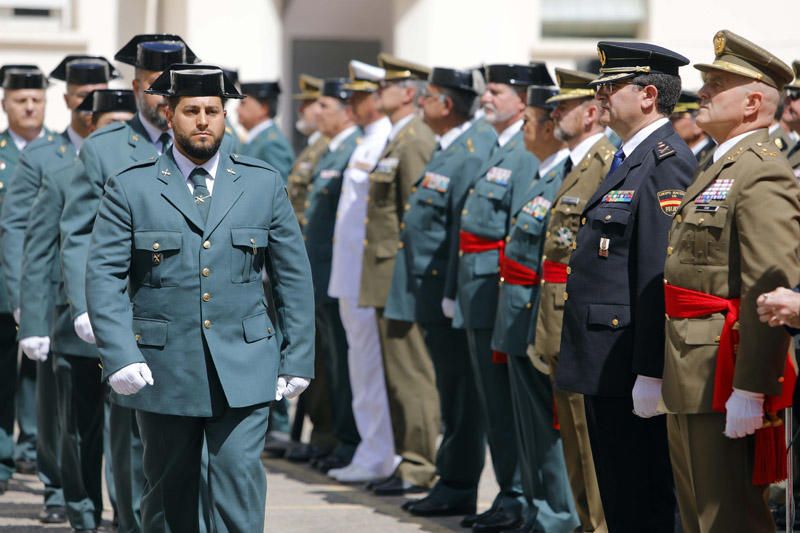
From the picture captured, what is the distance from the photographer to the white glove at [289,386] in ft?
18.0

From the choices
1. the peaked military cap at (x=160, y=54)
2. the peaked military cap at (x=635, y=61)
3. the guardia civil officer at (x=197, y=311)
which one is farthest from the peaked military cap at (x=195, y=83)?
the peaked military cap at (x=635, y=61)

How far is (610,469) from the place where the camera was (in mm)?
5672

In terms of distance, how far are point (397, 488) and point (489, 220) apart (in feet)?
5.81

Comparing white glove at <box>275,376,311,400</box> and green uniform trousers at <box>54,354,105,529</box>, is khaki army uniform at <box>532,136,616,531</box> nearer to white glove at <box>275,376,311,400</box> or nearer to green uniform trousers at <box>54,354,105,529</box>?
white glove at <box>275,376,311,400</box>

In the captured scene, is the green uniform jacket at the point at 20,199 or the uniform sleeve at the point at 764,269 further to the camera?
the green uniform jacket at the point at 20,199

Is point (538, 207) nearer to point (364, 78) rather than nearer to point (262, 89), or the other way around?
point (364, 78)

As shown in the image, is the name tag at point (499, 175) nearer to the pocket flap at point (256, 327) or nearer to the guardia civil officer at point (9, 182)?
the pocket flap at point (256, 327)

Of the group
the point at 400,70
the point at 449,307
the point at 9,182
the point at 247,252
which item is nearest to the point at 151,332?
the point at 247,252

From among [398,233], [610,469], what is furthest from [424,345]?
[610,469]

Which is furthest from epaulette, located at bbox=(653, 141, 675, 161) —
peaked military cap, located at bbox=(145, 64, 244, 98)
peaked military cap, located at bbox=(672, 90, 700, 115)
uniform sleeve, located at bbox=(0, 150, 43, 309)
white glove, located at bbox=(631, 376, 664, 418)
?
uniform sleeve, located at bbox=(0, 150, 43, 309)

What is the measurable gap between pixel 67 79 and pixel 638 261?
4.12 m

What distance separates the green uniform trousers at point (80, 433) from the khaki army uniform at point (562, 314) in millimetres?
2125

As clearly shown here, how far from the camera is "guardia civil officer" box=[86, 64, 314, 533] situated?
5332 millimetres

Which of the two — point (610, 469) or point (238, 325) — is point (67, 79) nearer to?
point (238, 325)
